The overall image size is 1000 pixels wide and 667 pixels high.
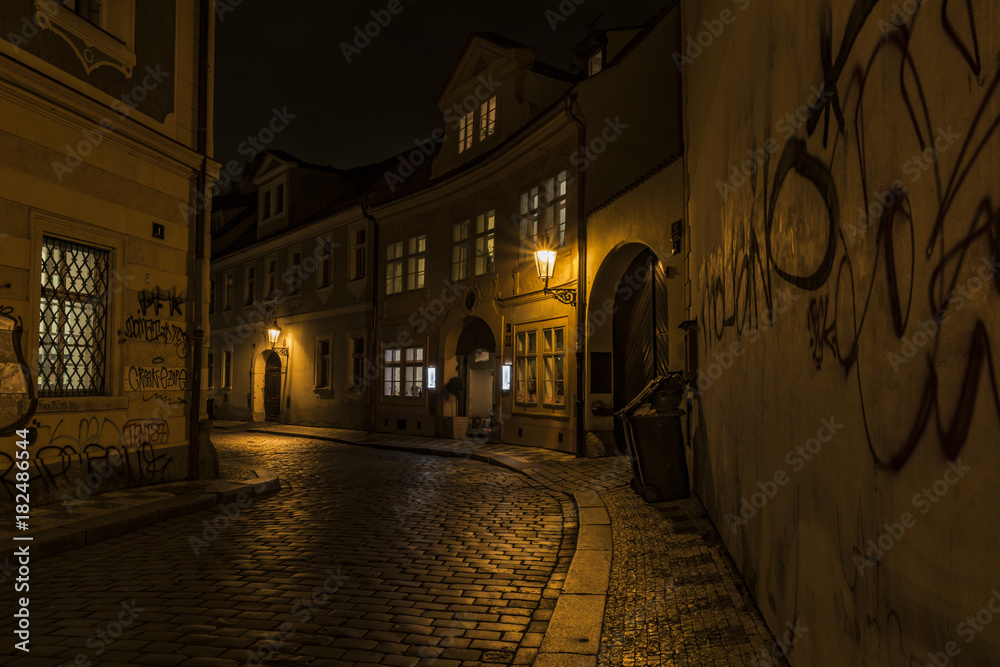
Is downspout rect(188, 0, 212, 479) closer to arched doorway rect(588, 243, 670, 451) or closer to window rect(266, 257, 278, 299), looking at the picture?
arched doorway rect(588, 243, 670, 451)

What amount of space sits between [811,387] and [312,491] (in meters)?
8.36

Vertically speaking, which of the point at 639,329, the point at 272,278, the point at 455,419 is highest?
the point at 272,278

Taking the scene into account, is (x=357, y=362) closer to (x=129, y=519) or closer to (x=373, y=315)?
(x=373, y=315)

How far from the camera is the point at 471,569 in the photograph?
5844 mm

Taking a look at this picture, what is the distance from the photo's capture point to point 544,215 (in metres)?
15.4

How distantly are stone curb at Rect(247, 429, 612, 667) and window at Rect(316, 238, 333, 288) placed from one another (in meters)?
16.7

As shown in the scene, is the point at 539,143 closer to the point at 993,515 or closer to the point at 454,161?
the point at 454,161

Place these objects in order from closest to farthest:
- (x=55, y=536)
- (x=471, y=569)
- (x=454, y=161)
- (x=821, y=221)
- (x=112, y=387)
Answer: (x=821, y=221), (x=471, y=569), (x=55, y=536), (x=112, y=387), (x=454, y=161)

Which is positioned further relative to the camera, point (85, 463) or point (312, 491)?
point (312, 491)

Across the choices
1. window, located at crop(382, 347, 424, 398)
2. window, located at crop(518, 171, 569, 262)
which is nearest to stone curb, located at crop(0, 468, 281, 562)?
window, located at crop(518, 171, 569, 262)

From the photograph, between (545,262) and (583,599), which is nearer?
(583,599)

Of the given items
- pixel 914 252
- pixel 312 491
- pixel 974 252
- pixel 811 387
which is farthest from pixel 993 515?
pixel 312 491

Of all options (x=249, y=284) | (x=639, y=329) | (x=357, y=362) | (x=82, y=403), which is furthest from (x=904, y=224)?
(x=249, y=284)

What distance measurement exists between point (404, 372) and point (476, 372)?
2095 mm
